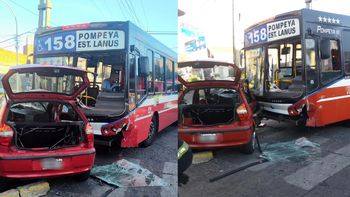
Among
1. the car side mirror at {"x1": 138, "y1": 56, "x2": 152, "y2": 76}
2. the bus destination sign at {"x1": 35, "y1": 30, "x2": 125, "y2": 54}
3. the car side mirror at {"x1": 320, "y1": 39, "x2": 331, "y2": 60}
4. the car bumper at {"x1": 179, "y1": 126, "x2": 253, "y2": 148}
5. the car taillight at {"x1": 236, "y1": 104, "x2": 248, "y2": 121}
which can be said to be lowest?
the car bumper at {"x1": 179, "y1": 126, "x2": 253, "y2": 148}

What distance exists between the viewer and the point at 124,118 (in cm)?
115

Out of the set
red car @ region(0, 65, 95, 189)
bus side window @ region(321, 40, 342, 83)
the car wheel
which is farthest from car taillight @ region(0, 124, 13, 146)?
bus side window @ region(321, 40, 342, 83)

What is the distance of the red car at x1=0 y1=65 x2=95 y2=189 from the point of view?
1.07m

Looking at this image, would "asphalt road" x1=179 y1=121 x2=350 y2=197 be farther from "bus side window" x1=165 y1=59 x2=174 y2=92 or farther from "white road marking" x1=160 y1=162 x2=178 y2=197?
"bus side window" x1=165 y1=59 x2=174 y2=92

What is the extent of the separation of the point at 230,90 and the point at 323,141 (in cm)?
205

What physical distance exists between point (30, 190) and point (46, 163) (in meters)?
0.11

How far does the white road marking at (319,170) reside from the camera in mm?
1997

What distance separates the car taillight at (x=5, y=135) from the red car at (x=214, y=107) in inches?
23.4

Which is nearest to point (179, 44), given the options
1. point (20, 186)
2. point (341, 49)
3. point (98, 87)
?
point (98, 87)

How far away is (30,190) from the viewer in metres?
1.09

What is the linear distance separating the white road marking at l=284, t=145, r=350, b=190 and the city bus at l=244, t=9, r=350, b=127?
1.23 ft

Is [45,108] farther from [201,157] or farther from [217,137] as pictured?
[217,137]

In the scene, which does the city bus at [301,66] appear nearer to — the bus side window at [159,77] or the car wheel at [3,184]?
the bus side window at [159,77]

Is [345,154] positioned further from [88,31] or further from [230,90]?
[88,31]
